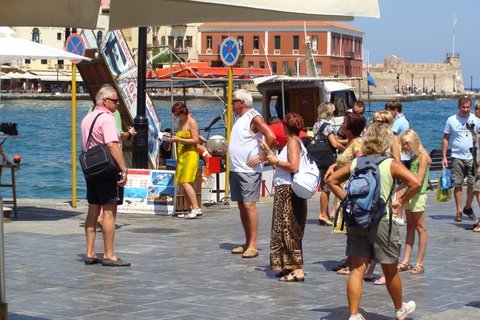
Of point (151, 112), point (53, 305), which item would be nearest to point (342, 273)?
point (53, 305)

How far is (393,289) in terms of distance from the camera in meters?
8.27

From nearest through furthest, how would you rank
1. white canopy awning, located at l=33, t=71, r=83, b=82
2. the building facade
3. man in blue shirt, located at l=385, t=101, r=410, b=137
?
man in blue shirt, located at l=385, t=101, r=410, b=137, white canopy awning, located at l=33, t=71, r=83, b=82, the building facade

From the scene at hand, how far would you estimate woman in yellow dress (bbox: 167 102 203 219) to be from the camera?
14.6 m

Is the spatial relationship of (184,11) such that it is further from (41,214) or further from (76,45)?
(76,45)

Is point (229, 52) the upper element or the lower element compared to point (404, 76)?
lower

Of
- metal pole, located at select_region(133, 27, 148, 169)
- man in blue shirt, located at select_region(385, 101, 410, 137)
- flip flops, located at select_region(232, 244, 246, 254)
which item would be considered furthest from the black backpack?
metal pole, located at select_region(133, 27, 148, 169)

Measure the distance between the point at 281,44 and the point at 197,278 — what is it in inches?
5067

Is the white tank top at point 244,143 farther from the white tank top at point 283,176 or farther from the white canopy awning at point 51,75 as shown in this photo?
the white canopy awning at point 51,75

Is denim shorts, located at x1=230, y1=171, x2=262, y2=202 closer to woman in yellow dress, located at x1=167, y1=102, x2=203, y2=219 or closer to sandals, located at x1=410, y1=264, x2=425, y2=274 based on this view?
sandals, located at x1=410, y1=264, x2=425, y2=274

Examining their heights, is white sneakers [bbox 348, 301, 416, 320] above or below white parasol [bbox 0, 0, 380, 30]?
below

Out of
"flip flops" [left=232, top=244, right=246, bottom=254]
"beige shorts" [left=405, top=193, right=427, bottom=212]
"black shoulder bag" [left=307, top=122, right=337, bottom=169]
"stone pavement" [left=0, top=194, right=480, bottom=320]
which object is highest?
"black shoulder bag" [left=307, top=122, right=337, bottom=169]

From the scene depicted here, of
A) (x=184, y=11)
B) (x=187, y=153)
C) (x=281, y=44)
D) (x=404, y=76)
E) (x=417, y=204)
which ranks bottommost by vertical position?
(x=417, y=204)

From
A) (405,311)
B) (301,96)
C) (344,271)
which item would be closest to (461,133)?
(344,271)

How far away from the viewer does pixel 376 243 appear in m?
8.16
